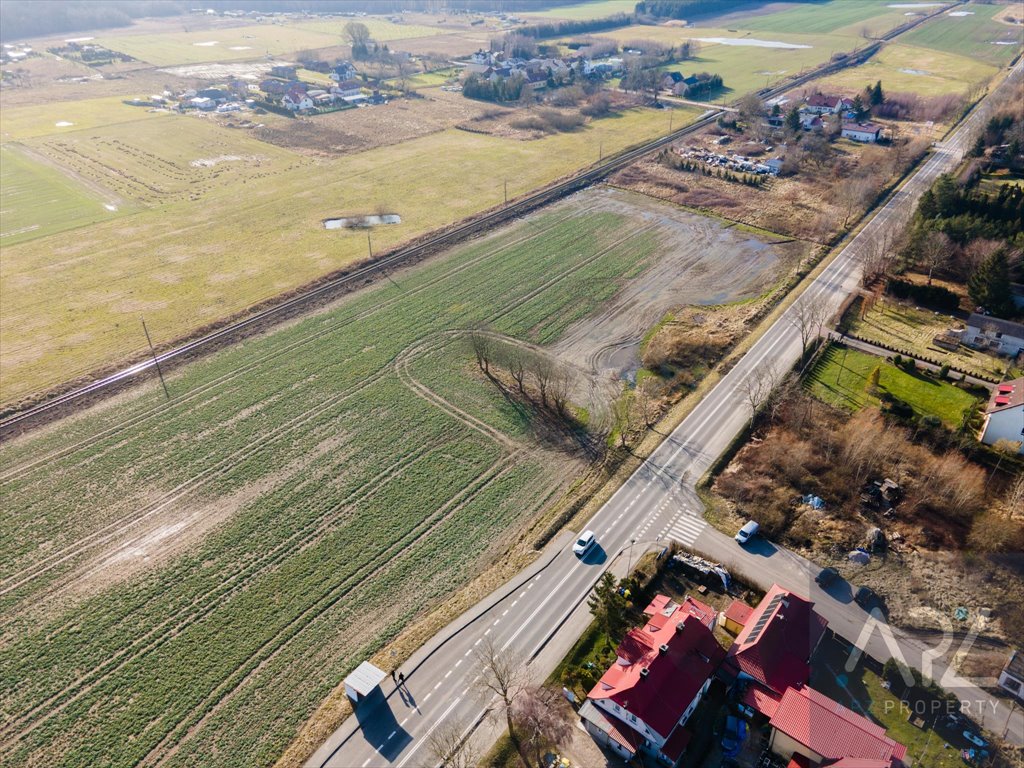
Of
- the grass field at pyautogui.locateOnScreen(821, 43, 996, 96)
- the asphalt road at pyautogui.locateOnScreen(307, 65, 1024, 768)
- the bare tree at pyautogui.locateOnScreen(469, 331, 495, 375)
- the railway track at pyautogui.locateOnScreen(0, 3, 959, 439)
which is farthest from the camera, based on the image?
the grass field at pyautogui.locateOnScreen(821, 43, 996, 96)

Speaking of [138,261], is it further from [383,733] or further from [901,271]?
[901,271]

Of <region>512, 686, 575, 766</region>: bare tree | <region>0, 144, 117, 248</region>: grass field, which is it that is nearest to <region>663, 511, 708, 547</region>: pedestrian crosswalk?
<region>512, 686, 575, 766</region>: bare tree

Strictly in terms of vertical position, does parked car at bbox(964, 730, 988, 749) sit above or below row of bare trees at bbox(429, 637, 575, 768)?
above

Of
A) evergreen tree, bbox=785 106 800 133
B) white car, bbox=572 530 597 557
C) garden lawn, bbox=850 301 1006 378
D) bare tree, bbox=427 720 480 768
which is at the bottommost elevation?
bare tree, bbox=427 720 480 768

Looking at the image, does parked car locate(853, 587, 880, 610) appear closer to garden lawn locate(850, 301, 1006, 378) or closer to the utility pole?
garden lawn locate(850, 301, 1006, 378)

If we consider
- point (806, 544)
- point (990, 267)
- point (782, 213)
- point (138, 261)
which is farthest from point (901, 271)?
point (138, 261)

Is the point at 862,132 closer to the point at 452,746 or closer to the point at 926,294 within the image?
the point at 926,294

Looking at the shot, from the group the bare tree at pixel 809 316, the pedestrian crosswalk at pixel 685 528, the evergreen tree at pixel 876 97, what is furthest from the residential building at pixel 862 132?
the pedestrian crosswalk at pixel 685 528
